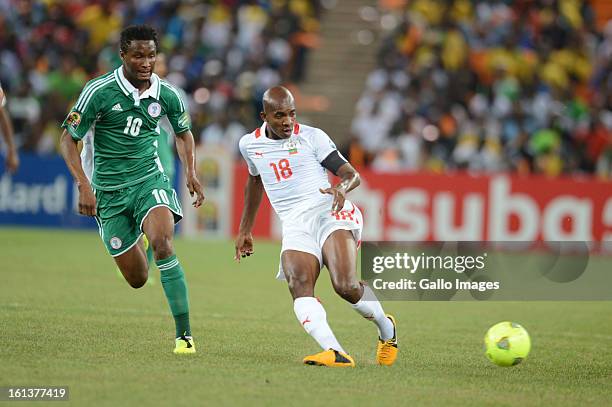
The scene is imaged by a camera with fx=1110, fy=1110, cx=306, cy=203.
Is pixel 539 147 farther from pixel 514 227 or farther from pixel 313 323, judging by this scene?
pixel 313 323

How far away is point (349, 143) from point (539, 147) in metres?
3.87

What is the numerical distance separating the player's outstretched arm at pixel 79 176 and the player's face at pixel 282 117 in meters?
1.53

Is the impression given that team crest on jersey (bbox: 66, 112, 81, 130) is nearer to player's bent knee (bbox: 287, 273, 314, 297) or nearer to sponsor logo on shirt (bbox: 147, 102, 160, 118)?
sponsor logo on shirt (bbox: 147, 102, 160, 118)

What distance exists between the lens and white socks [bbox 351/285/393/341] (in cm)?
866

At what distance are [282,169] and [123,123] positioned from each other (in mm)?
1401

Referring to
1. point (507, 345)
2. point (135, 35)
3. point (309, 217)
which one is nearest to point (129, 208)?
point (135, 35)

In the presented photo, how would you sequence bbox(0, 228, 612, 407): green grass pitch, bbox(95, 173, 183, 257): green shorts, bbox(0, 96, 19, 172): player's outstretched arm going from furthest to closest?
1. bbox(0, 96, 19, 172): player's outstretched arm
2. bbox(95, 173, 183, 257): green shorts
3. bbox(0, 228, 612, 407): green grass pitch

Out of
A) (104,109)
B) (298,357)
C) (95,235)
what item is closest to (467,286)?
(298,357)

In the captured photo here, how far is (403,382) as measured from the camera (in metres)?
7.86

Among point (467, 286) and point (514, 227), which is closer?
point (467, 286)

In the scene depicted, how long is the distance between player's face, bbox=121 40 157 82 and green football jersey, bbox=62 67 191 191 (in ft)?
0.59

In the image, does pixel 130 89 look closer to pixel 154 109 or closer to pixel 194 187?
pixel 154 109

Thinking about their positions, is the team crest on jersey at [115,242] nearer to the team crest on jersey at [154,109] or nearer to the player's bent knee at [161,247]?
the player's bent knee at [161,247]

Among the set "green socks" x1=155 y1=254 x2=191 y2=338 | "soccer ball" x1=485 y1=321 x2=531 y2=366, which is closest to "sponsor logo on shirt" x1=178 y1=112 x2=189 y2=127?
"green socks" x1=155 y1=254 x2=191 y2=338
